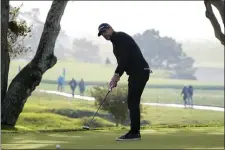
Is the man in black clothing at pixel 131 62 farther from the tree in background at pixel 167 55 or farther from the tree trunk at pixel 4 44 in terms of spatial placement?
the tree in background at pixel 167 55

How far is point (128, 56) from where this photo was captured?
6.22 meters

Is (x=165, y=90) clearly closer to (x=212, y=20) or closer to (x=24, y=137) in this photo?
(x=212, y=20)

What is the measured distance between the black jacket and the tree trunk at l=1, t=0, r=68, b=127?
1197 cm

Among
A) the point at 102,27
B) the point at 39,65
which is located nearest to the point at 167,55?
the point at 39,65

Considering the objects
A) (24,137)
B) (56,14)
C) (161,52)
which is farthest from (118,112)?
(161,52)

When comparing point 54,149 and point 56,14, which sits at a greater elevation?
point 56,14

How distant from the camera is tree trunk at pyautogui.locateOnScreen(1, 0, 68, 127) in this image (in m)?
18.0

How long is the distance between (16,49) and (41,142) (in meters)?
11.8

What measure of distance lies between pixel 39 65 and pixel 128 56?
1226 centimetres

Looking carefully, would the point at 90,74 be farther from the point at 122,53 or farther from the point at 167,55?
the point at 122,53

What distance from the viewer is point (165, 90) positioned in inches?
4540

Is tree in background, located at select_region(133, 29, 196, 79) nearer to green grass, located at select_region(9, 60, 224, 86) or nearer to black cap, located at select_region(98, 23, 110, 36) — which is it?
green grass, located at select_region(9, 60, 224, 86)

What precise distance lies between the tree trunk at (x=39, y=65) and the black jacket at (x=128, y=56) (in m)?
12.0

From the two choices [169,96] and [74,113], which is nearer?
[74,113]
